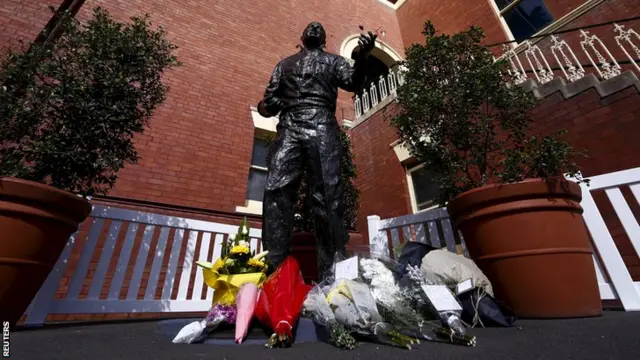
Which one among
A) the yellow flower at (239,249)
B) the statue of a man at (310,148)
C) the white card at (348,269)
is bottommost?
the white card at (348,269)

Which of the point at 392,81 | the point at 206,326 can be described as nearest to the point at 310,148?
the point at 206,326

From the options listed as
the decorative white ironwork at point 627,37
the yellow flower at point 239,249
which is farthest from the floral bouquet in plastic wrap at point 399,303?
the decorative white ironwork at point 627,37

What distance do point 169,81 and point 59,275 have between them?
396cm

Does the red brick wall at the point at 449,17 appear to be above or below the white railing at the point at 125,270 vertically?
above

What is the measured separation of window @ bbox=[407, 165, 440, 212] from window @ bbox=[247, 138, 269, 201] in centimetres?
299

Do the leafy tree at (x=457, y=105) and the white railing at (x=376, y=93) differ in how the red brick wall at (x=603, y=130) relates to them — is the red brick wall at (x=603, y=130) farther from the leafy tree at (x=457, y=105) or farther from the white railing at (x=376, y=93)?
the white railing at (x=376, y=93)

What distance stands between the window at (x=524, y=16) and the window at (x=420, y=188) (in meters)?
3.72

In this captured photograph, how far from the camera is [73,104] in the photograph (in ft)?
8.21

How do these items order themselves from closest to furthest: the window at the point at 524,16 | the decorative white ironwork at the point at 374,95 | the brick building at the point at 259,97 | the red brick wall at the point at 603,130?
1. the red brick wall at the point at 603,130
2. the brick building at the point at 259,97
3. the window at the point at 524,16
4. the decorative white ironwork at the point at 374,95

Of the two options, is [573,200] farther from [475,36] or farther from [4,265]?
[4,265]

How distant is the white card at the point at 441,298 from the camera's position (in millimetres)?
1580

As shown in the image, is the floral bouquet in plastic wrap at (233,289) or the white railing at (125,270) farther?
the white railing at (125,270)

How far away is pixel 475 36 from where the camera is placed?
2963 millimetres

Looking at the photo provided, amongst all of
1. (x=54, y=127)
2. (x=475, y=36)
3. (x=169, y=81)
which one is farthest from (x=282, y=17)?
(x=54, y=127)
